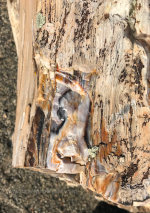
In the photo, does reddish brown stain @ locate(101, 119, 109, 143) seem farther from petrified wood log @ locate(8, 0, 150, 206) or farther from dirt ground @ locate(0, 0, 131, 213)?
dirt ground @ locate(0, 0, 131, 213)

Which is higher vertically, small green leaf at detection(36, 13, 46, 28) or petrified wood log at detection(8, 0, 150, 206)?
small green leaf at detection(36, 13, 46, 28)

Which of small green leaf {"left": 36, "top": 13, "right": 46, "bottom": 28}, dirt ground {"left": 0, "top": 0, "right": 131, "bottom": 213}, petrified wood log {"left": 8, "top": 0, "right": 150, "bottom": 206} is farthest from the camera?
dirt ground {"left": 0, "top": 0, "right": 131, "bottom": 213}

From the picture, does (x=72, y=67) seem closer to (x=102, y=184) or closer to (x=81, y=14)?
(x=81, y=14)

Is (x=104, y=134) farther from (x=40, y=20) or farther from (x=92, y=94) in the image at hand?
(x=40, y=20)

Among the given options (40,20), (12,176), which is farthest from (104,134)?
(12,176)

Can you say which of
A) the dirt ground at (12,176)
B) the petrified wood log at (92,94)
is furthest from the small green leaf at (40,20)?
the dirt ground at (12,176)

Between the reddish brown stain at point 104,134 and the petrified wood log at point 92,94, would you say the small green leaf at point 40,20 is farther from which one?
the reddish brown stain at point 104,134

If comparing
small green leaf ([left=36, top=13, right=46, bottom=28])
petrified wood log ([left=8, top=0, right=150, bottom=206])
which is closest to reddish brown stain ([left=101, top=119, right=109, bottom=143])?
petrified wood log ([left=8, top=0, right=150, bottom=206])
